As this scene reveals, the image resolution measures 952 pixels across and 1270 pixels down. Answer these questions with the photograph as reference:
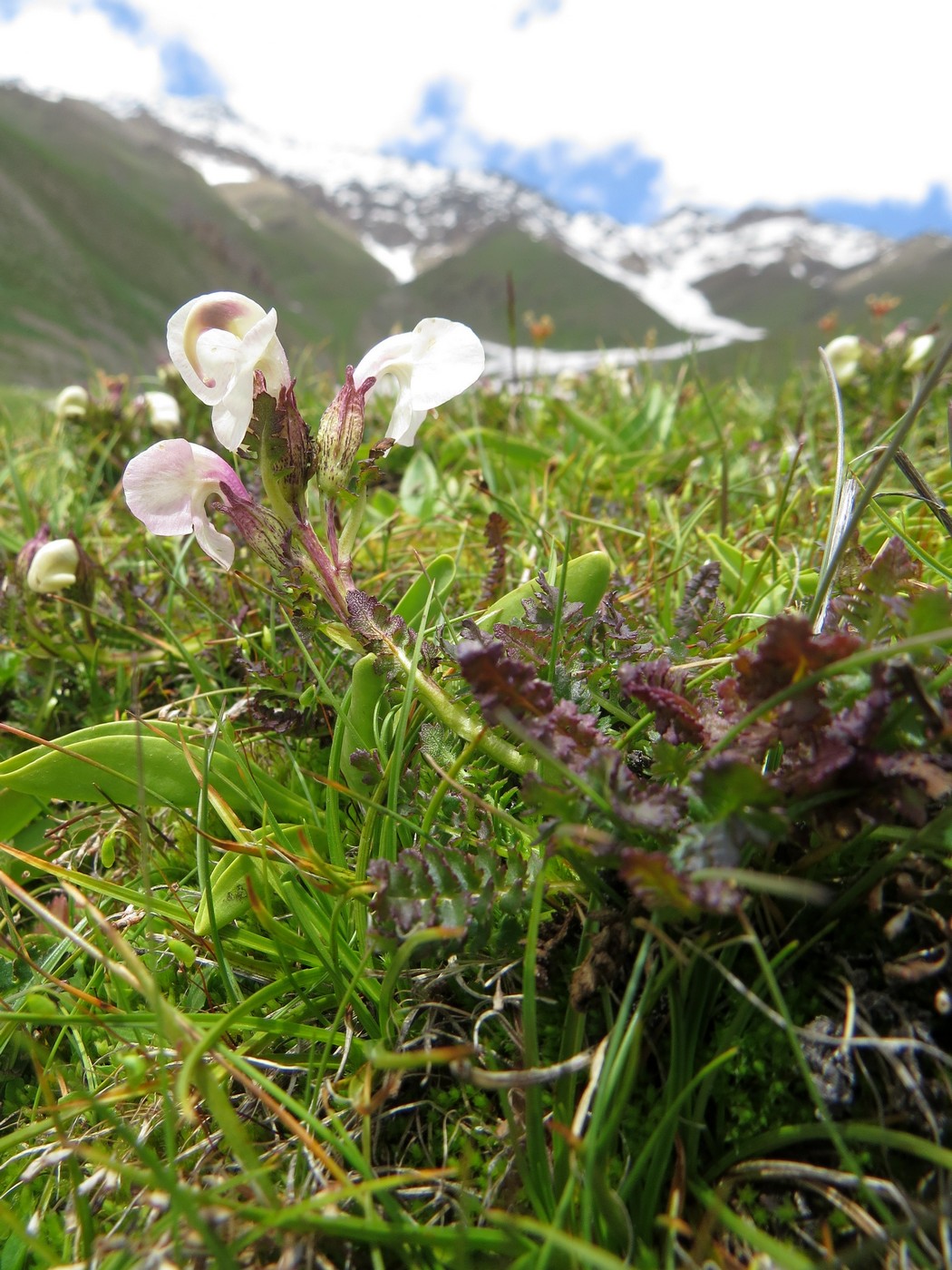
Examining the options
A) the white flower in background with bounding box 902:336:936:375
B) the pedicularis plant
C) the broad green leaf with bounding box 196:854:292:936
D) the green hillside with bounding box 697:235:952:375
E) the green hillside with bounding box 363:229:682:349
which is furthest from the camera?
the green hillside with bounding box 697:235:952:375

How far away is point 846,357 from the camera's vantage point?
288cm

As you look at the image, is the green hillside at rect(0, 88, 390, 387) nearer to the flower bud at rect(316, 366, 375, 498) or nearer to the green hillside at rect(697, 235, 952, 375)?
the flower bud at rect(316, 366, 375, 498)

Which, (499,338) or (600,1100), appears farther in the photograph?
(499,338)

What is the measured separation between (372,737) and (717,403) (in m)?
2.89

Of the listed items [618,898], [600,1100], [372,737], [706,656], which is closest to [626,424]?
[706,656]

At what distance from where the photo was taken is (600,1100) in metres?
0.77

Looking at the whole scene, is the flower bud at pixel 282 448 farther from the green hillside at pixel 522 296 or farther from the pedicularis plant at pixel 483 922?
the green hillside at pixel 522 296

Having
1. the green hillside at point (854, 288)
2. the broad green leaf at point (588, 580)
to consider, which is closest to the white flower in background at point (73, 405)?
the broad green leaf at point (588, 580)

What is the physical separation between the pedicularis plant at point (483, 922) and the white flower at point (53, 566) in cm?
51

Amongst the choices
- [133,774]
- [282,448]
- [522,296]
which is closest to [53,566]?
[133,774]

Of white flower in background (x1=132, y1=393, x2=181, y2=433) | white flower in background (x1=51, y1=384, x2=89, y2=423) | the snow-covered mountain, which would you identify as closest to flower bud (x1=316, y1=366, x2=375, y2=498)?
white flower in background (x1=132, y1=393, x2=181, y2=433)

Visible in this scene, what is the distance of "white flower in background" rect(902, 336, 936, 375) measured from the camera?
2.60m

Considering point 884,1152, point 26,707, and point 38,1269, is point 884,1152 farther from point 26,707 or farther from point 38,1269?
point 26,707

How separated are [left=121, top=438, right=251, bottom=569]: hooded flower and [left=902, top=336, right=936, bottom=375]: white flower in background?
2.46 metres
